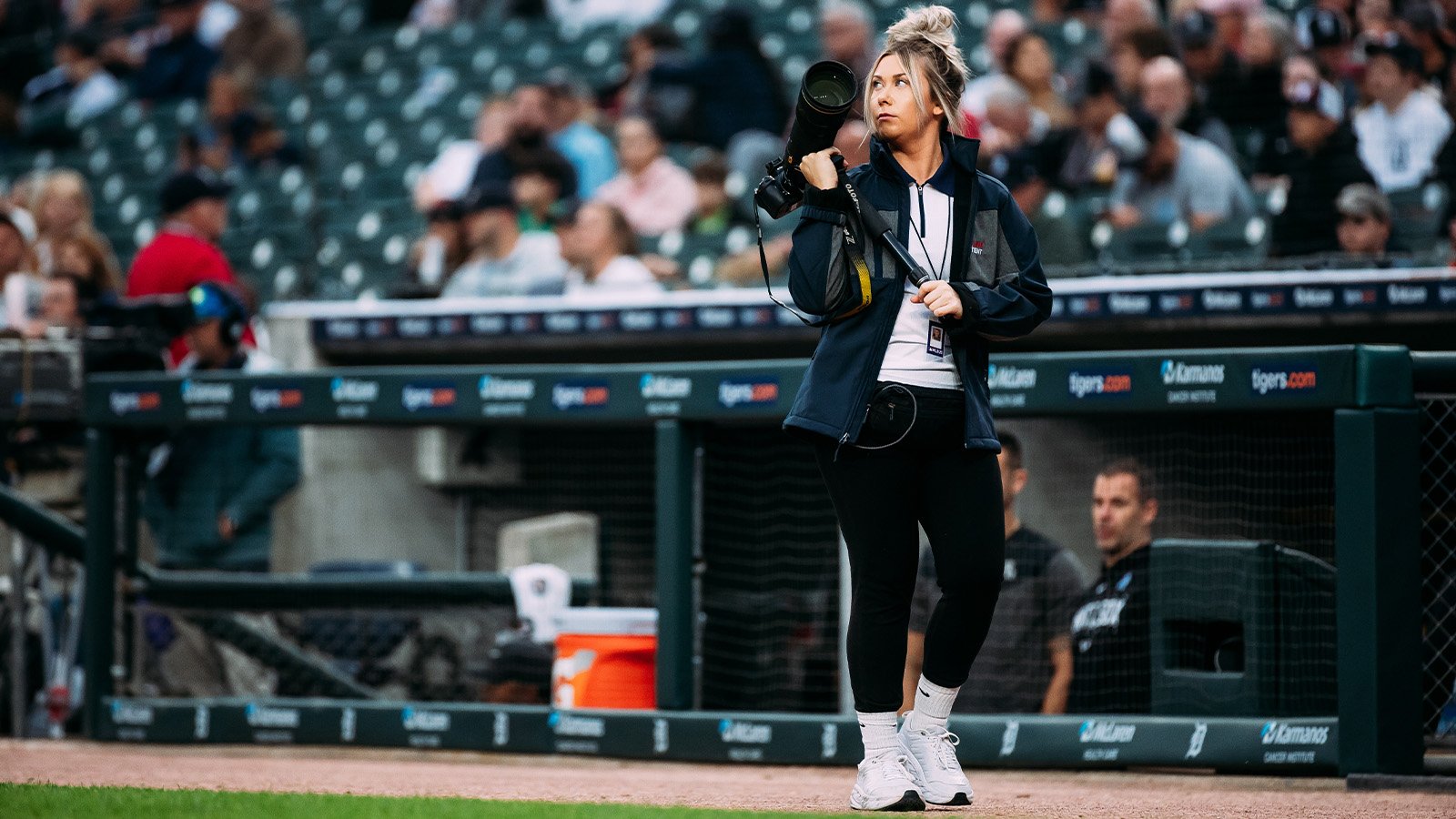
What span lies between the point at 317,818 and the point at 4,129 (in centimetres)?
1302

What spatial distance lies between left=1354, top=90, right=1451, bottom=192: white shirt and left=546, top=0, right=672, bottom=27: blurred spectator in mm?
6753

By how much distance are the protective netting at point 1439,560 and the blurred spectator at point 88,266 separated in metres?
5.84

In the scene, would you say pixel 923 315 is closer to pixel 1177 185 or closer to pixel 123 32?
pixel 1177 185

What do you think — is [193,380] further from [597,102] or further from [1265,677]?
[597,102]

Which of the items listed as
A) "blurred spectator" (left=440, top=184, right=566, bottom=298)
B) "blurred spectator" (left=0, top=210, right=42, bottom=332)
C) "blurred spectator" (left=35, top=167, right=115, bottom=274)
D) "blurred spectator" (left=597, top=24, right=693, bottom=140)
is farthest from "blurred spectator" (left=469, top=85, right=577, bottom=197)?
"blurred spectator" (left=0, top=210, right=42, bottom=332)

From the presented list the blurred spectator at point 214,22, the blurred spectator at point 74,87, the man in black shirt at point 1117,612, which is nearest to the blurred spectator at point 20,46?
the blurred spectator at point 74,87

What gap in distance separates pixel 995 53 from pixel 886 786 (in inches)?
274

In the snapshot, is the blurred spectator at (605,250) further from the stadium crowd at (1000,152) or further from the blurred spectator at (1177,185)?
the blurred spectator at (1177,185)

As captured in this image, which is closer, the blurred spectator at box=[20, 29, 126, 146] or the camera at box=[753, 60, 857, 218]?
the camera at box=[753, 60, 857, 218]

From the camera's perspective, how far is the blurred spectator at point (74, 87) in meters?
15.4

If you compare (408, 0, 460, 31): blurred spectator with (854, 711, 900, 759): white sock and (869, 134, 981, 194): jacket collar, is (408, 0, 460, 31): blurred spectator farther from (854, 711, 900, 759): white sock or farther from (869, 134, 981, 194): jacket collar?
(854, 711, 900, 759): white sock

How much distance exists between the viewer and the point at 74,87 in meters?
15.8

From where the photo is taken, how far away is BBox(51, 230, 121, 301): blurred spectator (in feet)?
27.5

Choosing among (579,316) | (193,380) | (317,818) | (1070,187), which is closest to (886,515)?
(317,818)
